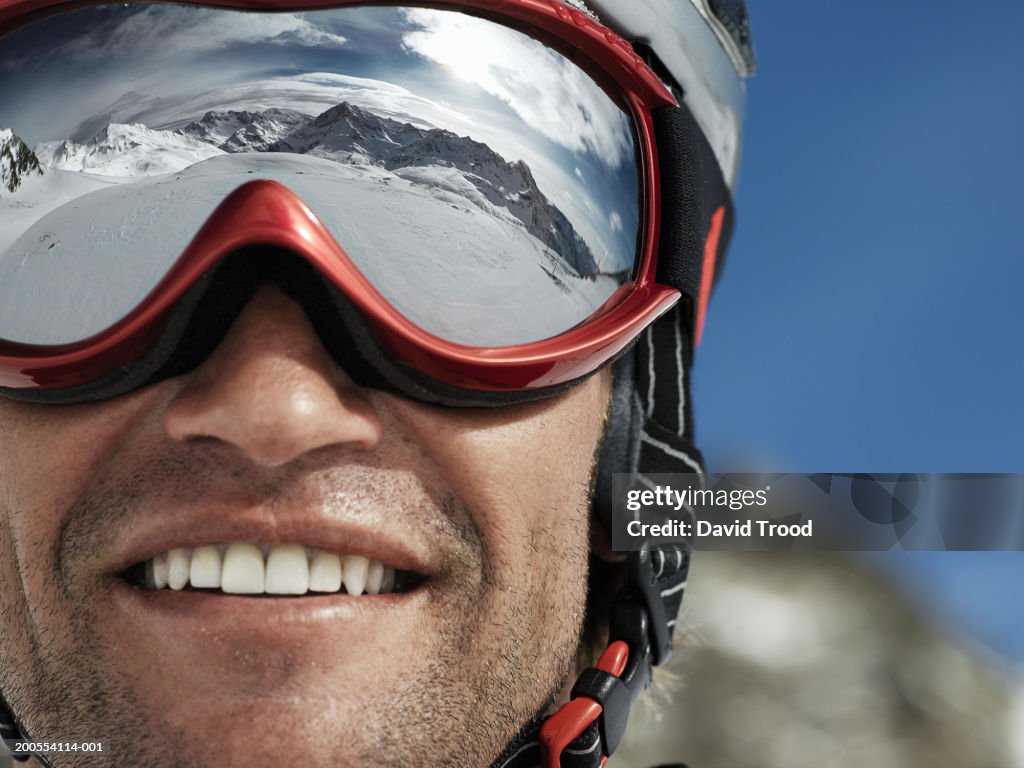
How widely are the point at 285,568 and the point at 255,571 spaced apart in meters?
0.06

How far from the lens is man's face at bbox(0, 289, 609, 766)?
1.51m

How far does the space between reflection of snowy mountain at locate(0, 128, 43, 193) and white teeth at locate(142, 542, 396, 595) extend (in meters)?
0.79

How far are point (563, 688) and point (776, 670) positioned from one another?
47.4 feet

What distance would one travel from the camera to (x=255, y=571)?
1.60m

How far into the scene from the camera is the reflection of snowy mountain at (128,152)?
160cm

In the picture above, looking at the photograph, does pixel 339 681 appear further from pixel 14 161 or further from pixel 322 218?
pixel 14 161

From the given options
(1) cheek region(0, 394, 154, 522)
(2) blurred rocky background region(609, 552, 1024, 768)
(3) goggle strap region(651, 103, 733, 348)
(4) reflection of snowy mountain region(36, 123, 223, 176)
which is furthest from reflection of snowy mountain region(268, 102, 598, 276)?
(2) blurred rocky background region(609, 552, 1024, 768)

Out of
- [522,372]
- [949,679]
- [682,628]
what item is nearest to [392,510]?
[522,372]

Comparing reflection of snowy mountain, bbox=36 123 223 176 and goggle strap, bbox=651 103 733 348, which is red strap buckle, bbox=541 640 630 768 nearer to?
goggle strap, bbox=651 103 733 348

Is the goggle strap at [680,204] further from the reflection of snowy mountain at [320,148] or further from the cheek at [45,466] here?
the cheek at [45,466]

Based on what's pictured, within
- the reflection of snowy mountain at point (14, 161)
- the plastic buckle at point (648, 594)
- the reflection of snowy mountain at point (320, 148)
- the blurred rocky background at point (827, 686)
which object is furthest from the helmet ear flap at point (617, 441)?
the blurred rocky background at point (827, 686)

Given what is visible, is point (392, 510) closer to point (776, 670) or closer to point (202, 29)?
point (202, 29)

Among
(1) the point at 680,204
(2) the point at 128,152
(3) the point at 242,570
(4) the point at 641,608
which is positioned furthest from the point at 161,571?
(1) the point at 680,204

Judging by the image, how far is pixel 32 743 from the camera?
1743 mm
